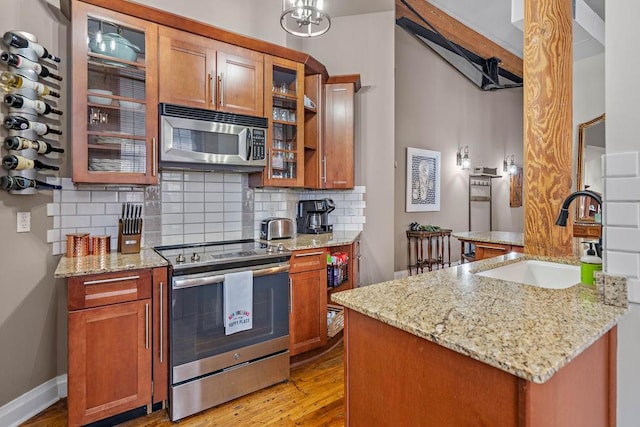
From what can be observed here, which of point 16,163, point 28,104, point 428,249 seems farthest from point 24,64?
point 428,249

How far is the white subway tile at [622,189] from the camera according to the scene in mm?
1124

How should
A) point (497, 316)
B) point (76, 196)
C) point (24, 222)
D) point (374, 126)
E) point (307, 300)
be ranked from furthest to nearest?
point (374, 126) → point (307, 300) → point (76, 196) → point (24, 222) → point (497, 316)

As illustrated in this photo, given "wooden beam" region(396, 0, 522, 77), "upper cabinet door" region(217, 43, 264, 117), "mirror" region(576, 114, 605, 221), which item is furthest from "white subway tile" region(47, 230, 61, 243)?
"mirror" region(576, 114, 605, 221)

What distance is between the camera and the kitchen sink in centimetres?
162

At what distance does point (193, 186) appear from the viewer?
2.78m

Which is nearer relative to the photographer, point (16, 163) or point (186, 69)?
point (16, 163)

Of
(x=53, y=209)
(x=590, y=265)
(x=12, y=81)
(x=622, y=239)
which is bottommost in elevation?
(x=590, y=265)

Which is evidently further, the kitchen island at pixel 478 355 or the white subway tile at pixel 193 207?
the white subway tile at pixel 193 207

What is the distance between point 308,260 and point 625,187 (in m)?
1.92

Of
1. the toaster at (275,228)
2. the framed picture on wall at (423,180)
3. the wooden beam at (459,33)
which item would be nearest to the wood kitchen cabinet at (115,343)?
the toaster at (275,228)

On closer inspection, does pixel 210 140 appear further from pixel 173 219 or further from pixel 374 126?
pixel 374 126

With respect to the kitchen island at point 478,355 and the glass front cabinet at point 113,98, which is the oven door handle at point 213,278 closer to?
the glass front cabinet at point 113,98

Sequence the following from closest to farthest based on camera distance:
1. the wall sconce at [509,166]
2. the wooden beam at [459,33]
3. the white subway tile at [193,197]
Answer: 1. the white subway tile at [193,197]
2. the wooden beam at [459,33]
3. the wall sconce at [509,166]

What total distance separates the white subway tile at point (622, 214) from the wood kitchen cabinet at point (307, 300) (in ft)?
6.01
